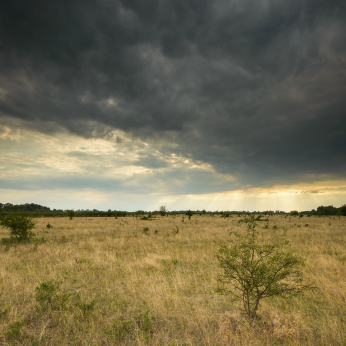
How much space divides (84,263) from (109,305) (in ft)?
18.6

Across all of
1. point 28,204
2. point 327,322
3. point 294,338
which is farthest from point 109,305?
point 28,204

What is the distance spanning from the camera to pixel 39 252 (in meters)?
13.4

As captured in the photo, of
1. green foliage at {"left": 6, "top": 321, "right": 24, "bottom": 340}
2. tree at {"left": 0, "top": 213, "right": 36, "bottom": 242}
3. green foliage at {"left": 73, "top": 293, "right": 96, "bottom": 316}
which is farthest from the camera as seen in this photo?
tree at {"left": 0, "top": 213, "right": 36, "bottom": 242}

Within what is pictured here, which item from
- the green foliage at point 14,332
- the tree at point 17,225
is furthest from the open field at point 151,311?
the tree at point 17,225

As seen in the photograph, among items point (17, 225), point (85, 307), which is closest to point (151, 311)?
point (85, 307)

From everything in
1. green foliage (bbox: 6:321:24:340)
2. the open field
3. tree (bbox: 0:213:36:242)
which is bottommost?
the open field

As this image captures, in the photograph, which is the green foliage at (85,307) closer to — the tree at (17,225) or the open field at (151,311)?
the open field at (151,311)

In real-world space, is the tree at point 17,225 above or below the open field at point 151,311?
above

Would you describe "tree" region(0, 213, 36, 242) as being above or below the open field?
above

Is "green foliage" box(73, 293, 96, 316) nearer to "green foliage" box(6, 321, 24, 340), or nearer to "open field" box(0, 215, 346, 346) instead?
"open field" box(0, 215, 346, 346)

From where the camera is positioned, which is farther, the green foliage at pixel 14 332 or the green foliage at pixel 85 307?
the green foliage at pixel 85 307

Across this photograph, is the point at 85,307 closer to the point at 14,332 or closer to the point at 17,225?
the point at 14,332

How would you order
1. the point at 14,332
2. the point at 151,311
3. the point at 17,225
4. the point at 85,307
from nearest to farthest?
the point at 14,332, the point at 85,307, the point at 151,311, the point at 17,225

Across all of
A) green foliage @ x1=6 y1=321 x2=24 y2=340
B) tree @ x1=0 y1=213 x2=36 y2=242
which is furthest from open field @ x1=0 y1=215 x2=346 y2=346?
tree @ x1=0 y1=213 x2=36 y2=242
